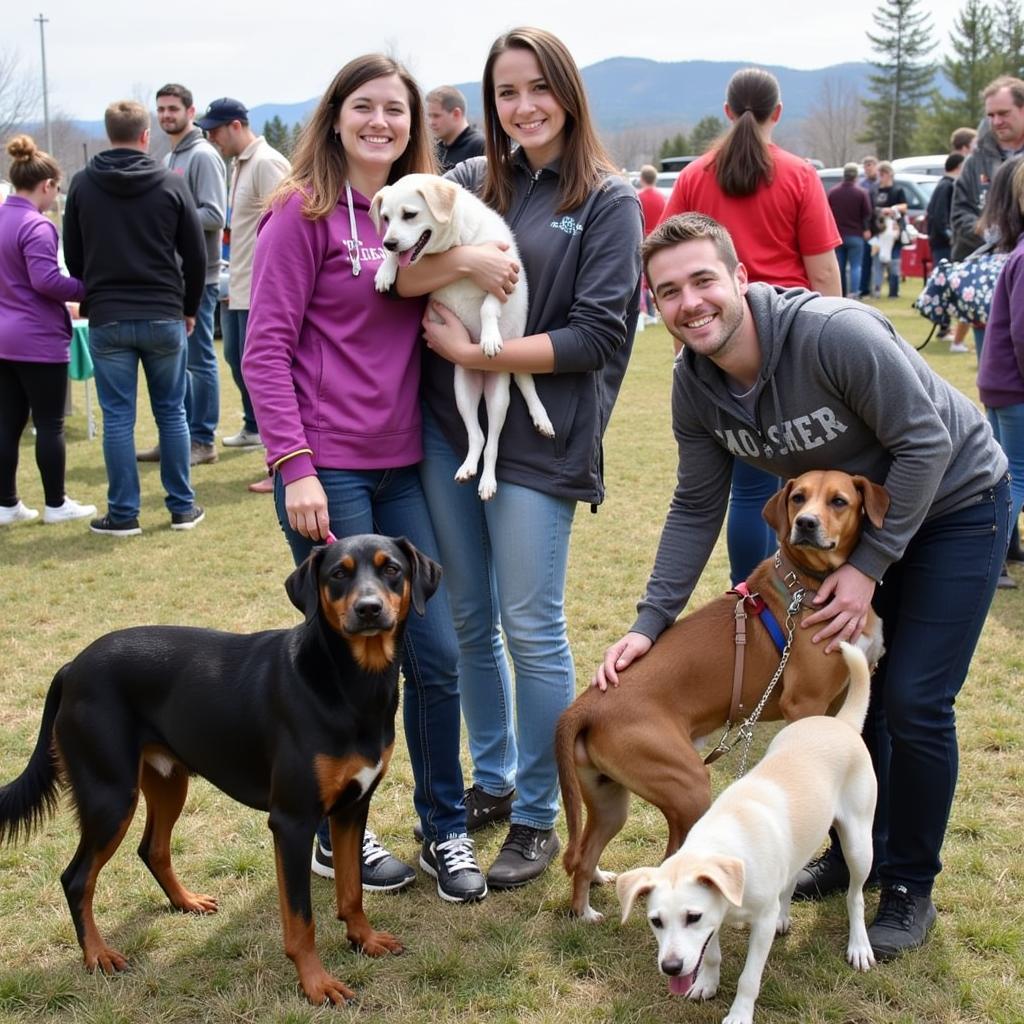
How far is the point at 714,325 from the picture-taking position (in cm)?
318

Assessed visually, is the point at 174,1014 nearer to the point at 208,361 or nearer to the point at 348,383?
the point at 348,383

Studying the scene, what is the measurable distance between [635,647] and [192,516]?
5.23 meters

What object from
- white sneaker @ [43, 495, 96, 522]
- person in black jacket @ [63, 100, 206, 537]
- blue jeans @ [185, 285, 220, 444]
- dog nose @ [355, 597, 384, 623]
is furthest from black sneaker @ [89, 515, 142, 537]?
dog nose @ [355, 597, 384, 623]

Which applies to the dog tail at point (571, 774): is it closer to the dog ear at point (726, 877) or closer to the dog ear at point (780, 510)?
the dog ear at point (726, 877)

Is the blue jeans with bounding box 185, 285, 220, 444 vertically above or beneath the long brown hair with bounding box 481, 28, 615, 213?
beneath

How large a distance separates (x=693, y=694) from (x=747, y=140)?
10.5 feet

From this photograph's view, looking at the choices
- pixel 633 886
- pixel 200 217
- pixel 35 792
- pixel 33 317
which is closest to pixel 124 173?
pixel 33 317

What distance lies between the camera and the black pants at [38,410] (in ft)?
25.6

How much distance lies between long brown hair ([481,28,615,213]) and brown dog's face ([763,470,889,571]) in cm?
110

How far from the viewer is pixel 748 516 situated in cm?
528

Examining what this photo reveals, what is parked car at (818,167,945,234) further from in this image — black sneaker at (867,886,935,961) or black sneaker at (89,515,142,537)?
black sneaker at (867,886,935,961)

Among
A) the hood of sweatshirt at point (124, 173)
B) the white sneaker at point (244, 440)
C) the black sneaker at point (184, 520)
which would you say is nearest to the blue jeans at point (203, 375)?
the white sneaker at point (244, 440)

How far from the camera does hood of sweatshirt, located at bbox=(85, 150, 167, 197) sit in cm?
746

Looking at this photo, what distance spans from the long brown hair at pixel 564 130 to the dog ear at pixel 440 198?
0.68 ft
